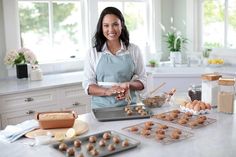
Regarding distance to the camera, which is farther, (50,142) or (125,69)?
(125,69)

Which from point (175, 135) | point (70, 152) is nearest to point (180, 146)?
point (175, 135)

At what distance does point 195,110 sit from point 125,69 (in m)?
0.60

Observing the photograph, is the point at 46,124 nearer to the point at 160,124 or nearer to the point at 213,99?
the point at 160,124

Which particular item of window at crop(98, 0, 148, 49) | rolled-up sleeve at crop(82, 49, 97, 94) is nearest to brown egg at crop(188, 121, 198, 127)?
rolled-up sleeve at crop(82, 49, 97, 94)

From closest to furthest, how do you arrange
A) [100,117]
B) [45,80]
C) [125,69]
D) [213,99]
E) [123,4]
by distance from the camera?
[100,117] < [213,99] < [125,69] < [45,80] < [123,4]

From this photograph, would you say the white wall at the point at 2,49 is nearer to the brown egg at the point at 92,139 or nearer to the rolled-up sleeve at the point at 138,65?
the rolled-up sleeve at the point at 138,65

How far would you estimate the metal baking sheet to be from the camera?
2.04m

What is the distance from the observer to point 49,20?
13.3 feet

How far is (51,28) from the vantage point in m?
4.06

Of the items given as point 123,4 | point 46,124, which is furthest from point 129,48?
point 123,4

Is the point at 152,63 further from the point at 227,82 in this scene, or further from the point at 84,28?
the point at 227,82

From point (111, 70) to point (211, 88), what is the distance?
700 mm

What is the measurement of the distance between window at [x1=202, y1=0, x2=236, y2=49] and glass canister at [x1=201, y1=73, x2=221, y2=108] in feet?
7.62

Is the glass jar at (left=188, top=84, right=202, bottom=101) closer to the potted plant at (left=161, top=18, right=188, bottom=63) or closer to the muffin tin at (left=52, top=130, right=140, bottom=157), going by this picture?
the muffin tin at (left=52, top=130, right=140, bottom=157)
